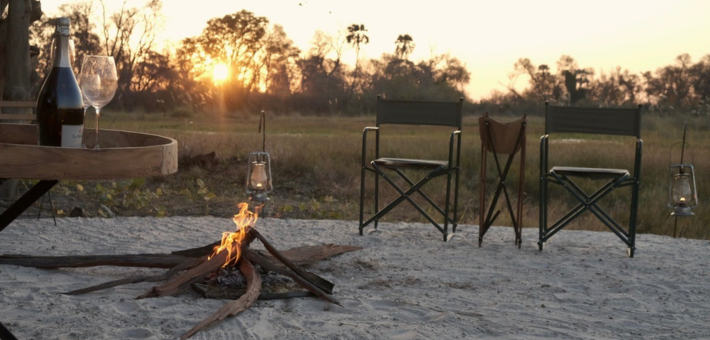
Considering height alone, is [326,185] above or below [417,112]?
below

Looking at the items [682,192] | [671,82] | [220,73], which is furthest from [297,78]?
[682,192]

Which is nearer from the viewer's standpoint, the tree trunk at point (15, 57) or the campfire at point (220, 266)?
the campfire at point (220, 266)

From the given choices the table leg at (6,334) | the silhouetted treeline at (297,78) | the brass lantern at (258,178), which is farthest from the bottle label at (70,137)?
the silhouetted treeline at (297,78)

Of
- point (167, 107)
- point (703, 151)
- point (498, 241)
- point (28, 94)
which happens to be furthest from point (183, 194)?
point (167, 107)

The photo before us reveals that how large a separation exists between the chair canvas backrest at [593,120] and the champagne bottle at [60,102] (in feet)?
9.14

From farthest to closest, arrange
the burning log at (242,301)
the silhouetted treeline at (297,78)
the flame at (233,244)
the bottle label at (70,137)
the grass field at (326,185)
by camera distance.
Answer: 1. the silhouetted treeline at (297,78)
2. the grass field at (326,185)
3. the flame at (233,244)
4. the burning log at (242,301)
5. the bottle label at (70,137)

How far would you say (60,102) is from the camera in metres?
2.01

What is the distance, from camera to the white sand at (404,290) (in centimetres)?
262

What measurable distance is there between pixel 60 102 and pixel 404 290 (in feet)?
5.55

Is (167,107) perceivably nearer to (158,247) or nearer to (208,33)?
(208,33)

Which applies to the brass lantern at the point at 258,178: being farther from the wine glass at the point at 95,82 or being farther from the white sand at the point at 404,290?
the wine glass at the point at 95,82

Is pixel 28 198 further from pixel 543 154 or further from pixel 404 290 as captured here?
pixel 543 154

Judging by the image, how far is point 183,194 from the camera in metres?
6.65

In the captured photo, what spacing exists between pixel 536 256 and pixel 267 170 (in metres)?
1.55
